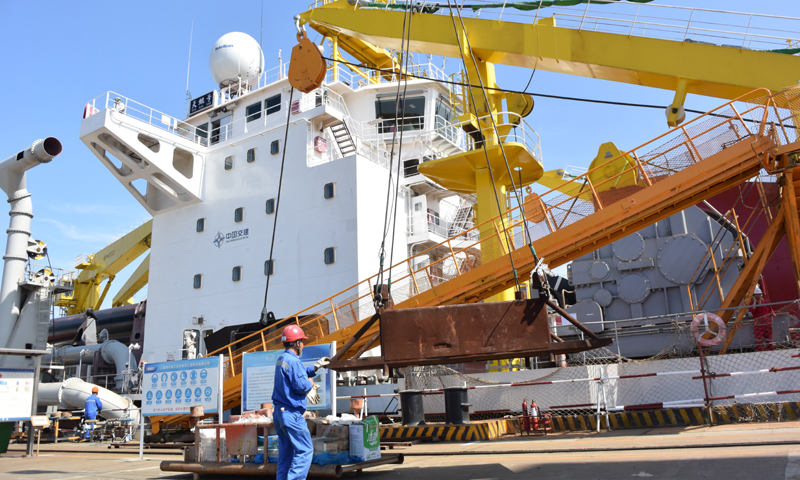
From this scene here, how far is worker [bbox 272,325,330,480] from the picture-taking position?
489 cm

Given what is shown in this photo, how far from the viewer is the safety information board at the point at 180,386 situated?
374 inches

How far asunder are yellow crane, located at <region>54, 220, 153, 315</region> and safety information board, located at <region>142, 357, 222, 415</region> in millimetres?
20618

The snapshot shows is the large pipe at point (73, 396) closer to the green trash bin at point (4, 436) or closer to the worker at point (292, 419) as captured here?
the green trash bin at point (4, 436)

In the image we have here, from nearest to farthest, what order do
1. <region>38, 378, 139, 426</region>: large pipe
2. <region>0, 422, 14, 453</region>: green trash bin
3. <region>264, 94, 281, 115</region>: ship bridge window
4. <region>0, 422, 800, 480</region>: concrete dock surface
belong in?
<region>0, 422, 800, 480</region>: concrete dock surface
<region>0, 422, 14, 453</region>: green trash bin
<region>38, 378, 139, 426</region>: large pipe
<region>264, 94, 281, 115</region>: ship bridge window

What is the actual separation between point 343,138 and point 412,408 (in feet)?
36.2

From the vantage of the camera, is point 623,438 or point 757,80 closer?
point 623,438

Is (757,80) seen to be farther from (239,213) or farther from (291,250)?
(239,213)

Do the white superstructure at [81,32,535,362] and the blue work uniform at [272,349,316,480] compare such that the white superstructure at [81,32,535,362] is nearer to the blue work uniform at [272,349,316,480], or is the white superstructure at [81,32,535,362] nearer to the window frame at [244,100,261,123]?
the window frame at [244,100,261,123]

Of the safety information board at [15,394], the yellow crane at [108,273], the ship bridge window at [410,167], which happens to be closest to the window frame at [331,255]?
the ship bridge window at [410,167]

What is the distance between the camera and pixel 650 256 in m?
14.5

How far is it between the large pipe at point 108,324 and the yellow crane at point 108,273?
2.05 meters

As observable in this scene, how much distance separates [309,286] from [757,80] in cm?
1205

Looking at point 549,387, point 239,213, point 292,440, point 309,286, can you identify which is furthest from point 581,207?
point 239,213

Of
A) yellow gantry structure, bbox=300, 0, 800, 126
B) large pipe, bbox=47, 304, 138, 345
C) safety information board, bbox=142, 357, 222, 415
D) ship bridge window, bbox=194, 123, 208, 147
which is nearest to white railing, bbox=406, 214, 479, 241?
yellow gantry structure, bbox=300, 0, 800, 126
